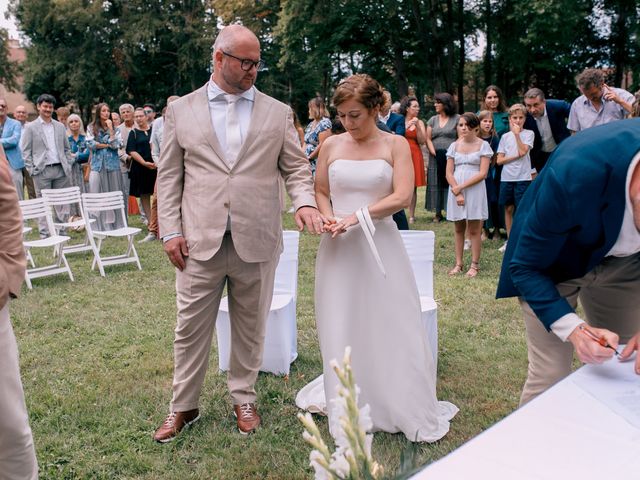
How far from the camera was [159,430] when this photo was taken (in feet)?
12.4

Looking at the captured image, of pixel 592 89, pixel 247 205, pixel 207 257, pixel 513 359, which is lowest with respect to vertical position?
pixel 513 359

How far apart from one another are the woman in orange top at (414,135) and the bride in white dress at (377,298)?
704cm

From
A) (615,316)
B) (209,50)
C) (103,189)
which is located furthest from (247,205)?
(209,50)

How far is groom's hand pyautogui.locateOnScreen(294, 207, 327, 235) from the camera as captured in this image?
3.54 meters

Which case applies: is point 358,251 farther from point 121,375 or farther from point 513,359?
point 121,375

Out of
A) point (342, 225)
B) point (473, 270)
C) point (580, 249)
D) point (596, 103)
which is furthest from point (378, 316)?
point (596, 103)

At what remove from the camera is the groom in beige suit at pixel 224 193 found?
348 cm

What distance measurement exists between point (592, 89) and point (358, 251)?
5323 millimetres

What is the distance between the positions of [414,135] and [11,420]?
30.8 feet

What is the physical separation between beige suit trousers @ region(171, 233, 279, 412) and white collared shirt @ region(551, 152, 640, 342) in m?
1.91

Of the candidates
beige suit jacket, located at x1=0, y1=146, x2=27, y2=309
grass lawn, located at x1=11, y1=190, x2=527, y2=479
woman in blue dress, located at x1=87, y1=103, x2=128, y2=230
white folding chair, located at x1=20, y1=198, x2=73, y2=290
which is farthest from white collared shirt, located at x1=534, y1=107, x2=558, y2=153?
beige suit jacket, located at x1=0, y1=146, x2=27, y2=309

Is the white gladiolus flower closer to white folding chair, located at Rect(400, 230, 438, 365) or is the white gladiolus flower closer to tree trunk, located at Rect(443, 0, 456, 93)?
white folding chair, located at Rect(400, 230, 438, 365)

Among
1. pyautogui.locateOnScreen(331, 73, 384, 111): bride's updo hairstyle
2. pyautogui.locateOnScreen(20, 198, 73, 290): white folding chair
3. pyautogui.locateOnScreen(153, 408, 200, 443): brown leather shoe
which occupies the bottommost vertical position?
pyautogui.locateOnScreen(153, 408, 200, 443): brown leather shoe

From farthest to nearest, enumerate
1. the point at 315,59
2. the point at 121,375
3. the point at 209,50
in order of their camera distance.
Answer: the point at 209,50, the point at 315,59, the point at 121,375
